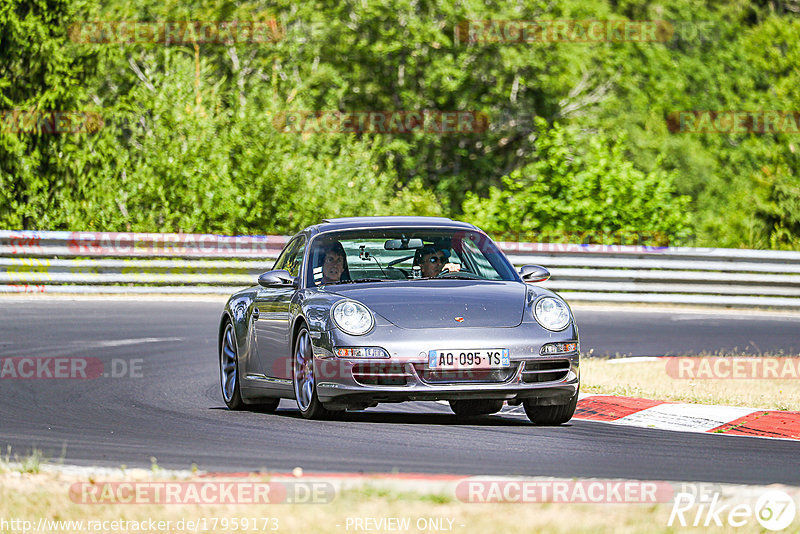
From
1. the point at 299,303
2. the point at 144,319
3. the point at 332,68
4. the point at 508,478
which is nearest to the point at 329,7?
the point at 332,68

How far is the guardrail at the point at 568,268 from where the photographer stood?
21.9m

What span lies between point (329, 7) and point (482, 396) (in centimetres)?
3316

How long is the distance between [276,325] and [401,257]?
1.00 meters

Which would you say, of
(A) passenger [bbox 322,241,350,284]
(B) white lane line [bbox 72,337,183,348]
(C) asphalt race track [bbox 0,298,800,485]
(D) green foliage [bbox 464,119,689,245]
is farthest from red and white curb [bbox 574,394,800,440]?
(D) green foliage [bbox 464,119,689,245]

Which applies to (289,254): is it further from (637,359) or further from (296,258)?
(637,359)

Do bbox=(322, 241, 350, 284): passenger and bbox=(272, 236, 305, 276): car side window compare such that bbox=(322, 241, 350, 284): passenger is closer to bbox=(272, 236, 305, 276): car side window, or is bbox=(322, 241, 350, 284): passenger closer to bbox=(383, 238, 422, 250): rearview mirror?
bbox=(383, 238, 422, 250): rearview mirror

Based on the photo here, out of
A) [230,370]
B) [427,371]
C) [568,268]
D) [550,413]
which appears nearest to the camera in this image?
[427,371]

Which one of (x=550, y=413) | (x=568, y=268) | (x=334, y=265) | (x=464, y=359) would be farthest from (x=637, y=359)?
A: (x=568, y=268)

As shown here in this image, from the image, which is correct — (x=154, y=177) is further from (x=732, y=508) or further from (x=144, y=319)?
(x=732, y=508)

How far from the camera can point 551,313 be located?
29.1 feet

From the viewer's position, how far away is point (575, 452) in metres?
7.70

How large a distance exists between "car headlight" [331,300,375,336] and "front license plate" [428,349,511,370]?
461mm

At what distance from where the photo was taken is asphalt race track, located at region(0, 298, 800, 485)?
708 centimetres

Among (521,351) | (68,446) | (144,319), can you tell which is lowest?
(144,319)
